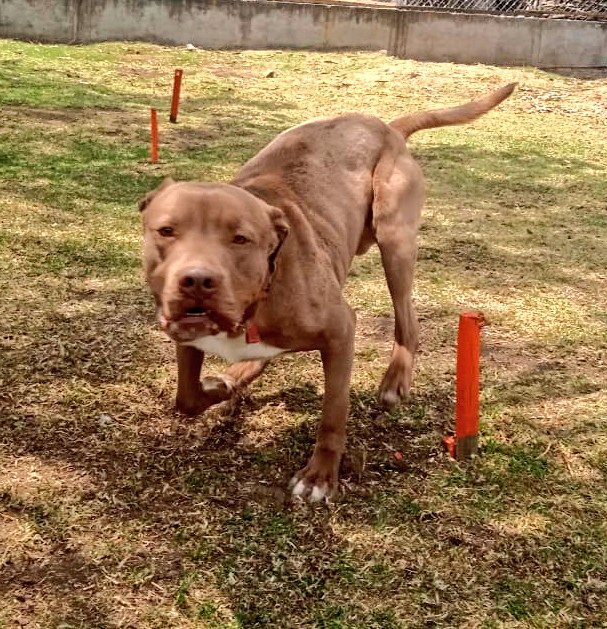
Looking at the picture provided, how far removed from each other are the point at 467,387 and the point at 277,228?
100cm

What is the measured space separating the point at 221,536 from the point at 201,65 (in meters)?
11.3

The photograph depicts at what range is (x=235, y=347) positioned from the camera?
3.11 m

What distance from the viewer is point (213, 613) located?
260 cm

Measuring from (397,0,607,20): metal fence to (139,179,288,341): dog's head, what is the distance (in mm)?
12731

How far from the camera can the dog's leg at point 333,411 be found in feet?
10.6

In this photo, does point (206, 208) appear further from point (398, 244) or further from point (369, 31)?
point (369, 31)

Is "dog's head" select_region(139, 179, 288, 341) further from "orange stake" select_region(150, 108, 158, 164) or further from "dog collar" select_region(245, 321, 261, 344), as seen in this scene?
"orange stake" select_region(150, 108, 158, 164)

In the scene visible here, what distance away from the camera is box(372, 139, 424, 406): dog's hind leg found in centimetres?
399

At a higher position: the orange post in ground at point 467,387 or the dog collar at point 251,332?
the dog collar at point 251,332

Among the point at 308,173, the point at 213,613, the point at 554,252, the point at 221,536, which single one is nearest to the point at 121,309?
the point at 308,173

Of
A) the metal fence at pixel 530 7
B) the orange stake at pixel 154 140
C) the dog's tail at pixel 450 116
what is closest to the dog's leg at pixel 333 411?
the dog's tail at pixel 450 116

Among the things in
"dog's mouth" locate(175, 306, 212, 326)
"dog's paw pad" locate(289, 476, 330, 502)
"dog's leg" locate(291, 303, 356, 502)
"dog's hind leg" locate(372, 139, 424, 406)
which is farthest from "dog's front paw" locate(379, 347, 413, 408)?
"dog's mouth" locate(175, 306, 212, 326)

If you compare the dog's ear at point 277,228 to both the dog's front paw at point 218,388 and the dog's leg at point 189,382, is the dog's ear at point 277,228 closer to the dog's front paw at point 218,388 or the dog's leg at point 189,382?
the dog's leg at point 189,382

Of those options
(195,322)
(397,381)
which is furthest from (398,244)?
(195,322)
